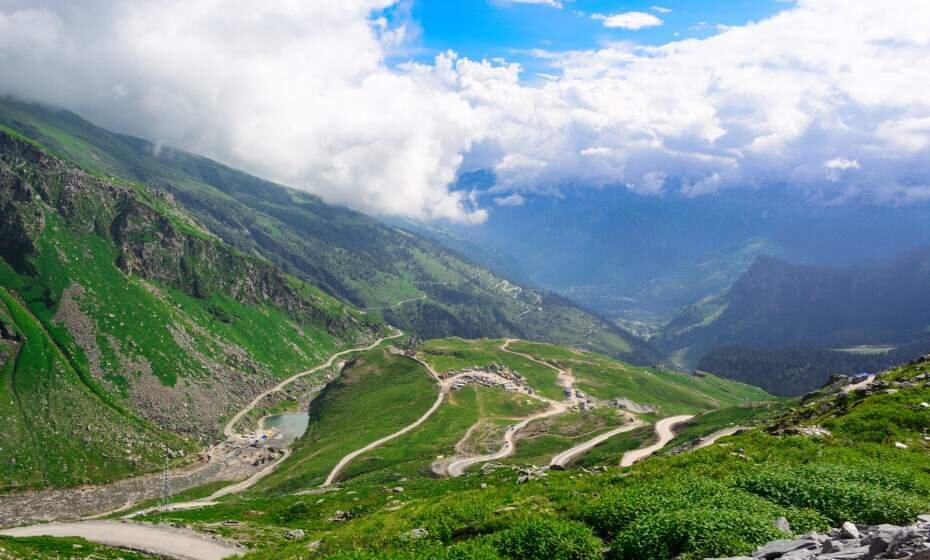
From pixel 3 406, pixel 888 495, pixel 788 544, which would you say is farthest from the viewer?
pixel 3 406

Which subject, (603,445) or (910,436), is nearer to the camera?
(910,436)

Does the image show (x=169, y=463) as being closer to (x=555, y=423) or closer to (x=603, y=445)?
(x=555, y=423)

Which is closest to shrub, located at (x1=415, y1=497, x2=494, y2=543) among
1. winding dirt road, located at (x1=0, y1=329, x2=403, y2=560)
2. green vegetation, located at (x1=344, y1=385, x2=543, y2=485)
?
winding dirt road, located at (x1=0, y1=329, x2=403, y2=560)

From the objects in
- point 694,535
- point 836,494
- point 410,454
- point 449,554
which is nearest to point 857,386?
point 836,494

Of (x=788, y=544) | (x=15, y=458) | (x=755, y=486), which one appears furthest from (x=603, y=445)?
(x=15, y=458)

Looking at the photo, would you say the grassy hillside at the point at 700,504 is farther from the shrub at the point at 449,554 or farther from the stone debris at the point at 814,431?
the stone debris at the point at 814,431

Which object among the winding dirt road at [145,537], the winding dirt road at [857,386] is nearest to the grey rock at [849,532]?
the winding dirt road at [145,537]
